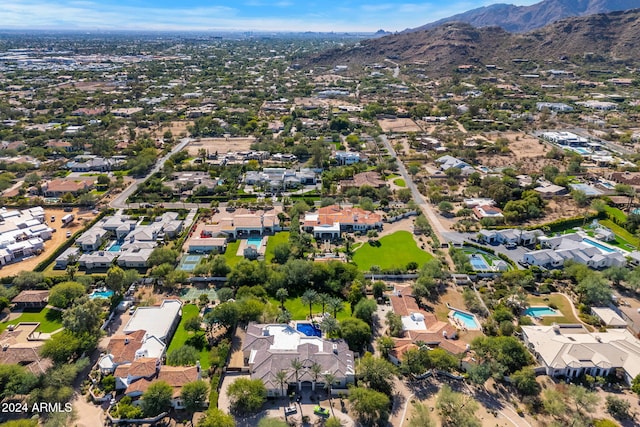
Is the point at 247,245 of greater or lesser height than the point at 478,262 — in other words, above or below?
below

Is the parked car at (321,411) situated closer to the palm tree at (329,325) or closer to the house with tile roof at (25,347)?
the palm tree at (329,325)

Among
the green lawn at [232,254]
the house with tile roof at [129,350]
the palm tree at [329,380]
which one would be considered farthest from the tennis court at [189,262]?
the palm tree at [329,380]

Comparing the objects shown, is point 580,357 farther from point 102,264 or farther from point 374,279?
point 102,264

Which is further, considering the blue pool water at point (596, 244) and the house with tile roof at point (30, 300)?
the blue pool water at point (596, 244)

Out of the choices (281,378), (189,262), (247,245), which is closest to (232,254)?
(247,245)

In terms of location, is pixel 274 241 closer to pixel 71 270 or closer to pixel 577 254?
pixel 71 270

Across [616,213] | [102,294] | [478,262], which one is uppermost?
[616,213]

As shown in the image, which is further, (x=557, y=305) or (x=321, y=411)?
(x=557, y=305)

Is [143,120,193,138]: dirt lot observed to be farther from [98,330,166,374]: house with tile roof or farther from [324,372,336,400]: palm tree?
[324,372,336,400]: palm tree
